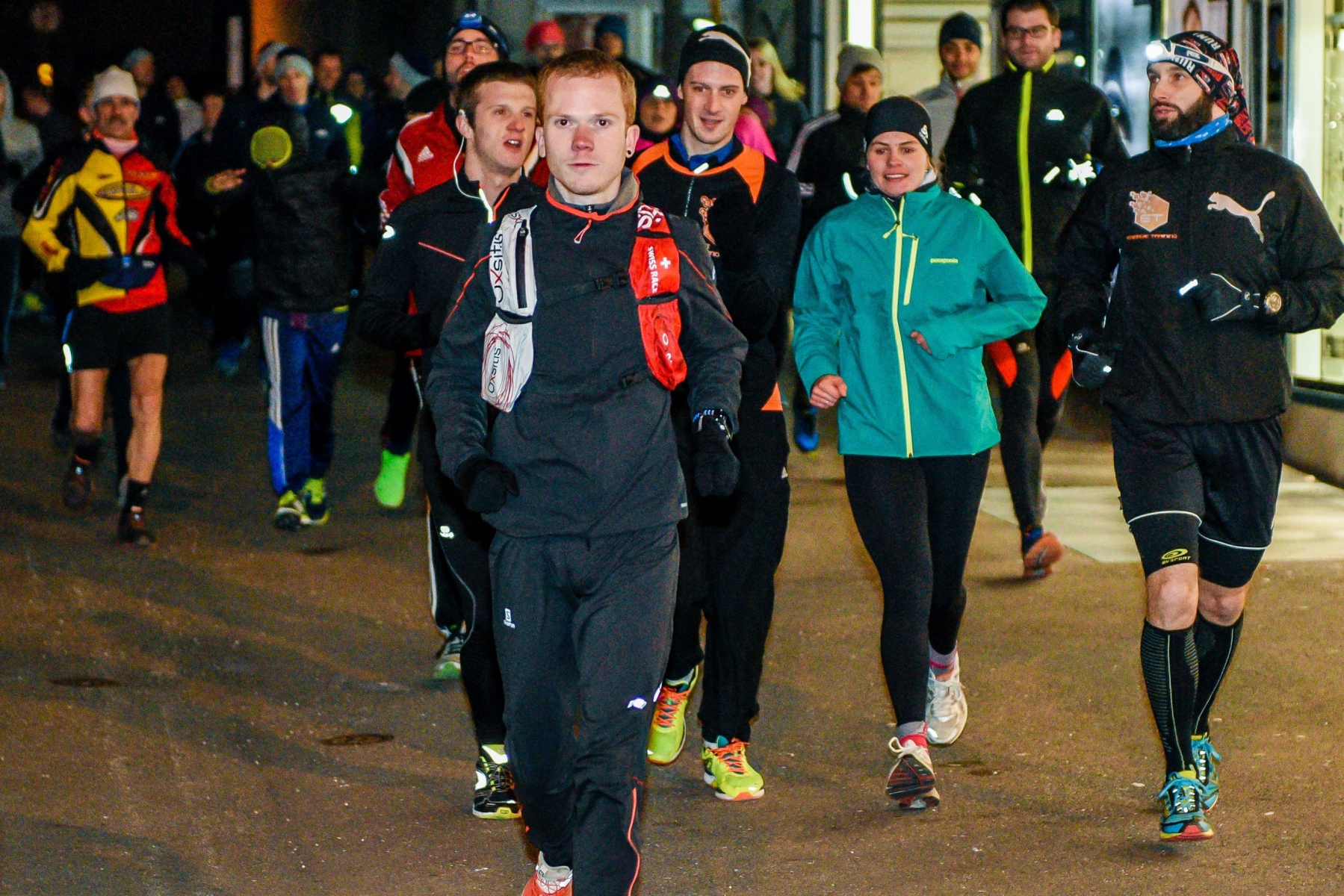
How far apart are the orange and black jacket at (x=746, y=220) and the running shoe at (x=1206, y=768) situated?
155 cm

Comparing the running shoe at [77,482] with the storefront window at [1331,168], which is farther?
the storefront window at [1331,168]

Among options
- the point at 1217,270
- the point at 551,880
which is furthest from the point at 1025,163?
the point at 551,880

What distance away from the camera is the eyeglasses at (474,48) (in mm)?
7164

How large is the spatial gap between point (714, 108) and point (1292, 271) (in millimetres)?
1704

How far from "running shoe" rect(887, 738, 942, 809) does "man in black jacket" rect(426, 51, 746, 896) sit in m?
1.41

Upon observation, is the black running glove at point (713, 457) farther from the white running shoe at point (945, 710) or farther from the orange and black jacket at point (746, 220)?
the white running shoe at point (945, 710)

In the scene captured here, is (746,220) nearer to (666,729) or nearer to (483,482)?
(666,729)

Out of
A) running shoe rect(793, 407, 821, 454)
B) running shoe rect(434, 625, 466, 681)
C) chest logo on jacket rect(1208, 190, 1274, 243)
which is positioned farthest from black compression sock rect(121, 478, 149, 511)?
chest logo on jacket rect(1208, 190, 1274, 243)

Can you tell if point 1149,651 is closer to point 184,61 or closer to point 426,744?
point 426,744

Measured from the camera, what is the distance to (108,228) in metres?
9.91

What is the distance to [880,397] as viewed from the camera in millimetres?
5969

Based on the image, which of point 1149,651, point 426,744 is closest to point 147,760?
point 426,744

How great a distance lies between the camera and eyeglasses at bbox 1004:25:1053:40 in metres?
9.09

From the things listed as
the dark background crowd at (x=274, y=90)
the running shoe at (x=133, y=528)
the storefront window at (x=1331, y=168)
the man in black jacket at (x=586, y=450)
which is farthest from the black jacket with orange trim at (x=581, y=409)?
the storefront window at (x=1331, y=168)
